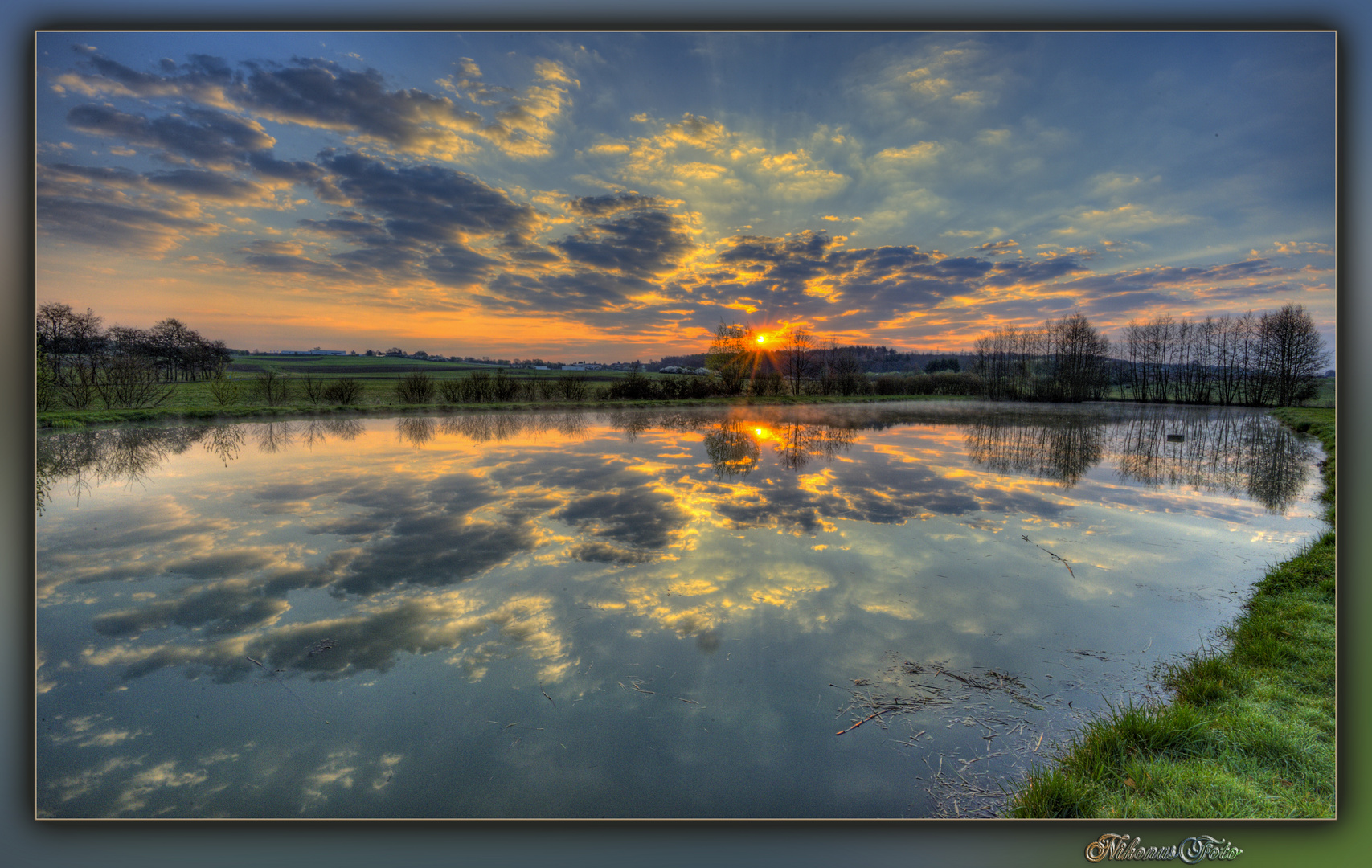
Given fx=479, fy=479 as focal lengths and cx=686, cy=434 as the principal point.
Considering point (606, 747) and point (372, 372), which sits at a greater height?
point (372, 372)

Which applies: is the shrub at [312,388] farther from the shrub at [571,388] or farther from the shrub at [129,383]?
the shrub at [571,388]

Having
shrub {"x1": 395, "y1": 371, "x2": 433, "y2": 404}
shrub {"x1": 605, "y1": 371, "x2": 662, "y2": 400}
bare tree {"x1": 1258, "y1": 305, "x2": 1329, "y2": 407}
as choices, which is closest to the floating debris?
bare tree {"x1": 1258, "y1": 305, "x2": 1329, "y2": 407}

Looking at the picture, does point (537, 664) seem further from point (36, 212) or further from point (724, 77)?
point (724, 77)

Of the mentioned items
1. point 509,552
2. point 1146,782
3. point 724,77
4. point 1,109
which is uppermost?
point 724,77

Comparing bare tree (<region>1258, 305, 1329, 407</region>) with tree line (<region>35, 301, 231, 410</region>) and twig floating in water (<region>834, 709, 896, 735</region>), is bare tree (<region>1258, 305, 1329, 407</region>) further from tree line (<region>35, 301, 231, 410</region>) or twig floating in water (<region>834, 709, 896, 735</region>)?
tree line (<region>35, 301, 231, 410</region>)

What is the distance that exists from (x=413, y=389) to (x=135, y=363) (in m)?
7.76

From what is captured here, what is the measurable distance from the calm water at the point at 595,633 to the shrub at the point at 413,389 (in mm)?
12158

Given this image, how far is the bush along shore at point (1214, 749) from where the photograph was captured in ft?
6.99

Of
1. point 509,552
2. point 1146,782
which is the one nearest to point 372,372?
point 509,552

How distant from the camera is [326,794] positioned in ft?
7.07

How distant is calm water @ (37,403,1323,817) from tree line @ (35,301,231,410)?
3.92m

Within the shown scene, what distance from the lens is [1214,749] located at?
2377 mm

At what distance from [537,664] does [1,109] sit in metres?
4.36

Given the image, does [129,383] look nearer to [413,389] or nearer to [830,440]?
[413,389]
